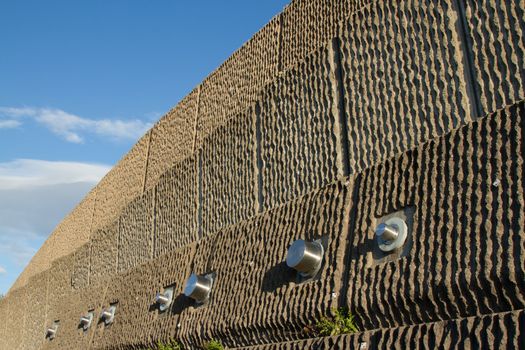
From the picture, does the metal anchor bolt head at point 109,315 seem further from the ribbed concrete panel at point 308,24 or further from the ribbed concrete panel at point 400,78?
the ribbed concrete panel at point 400,78

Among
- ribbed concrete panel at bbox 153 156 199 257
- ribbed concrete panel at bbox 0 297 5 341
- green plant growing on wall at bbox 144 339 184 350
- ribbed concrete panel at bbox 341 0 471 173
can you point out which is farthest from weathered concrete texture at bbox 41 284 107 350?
ribbed concrete panel at bbox 0 297 5 341

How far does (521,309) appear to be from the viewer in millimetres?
2711

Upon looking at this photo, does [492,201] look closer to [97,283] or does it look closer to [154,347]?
[154,347]

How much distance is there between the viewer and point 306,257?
13.1ft

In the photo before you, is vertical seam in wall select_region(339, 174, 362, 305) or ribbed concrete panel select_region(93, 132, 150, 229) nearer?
vertical seam in wall select_region(339, 174, 362, 305)

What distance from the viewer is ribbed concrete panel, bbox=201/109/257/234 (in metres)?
5.70

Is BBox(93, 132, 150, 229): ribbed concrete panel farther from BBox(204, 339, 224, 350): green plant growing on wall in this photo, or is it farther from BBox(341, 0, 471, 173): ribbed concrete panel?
BBox(341, 0, 471, 173): ribbed concrete panel

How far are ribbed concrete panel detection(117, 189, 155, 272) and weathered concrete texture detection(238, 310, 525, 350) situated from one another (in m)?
4.69

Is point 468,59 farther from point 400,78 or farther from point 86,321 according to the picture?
point 86,321

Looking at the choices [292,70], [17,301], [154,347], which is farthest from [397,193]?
[17,301]

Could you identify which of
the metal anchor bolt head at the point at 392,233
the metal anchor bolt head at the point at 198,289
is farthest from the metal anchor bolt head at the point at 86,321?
the metal anchor bolt head at the point at 392,233

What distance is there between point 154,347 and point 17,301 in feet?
30.2

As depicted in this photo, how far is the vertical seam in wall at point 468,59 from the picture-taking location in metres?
3.66

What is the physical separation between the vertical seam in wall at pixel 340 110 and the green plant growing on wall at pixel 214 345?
5.66 ft
